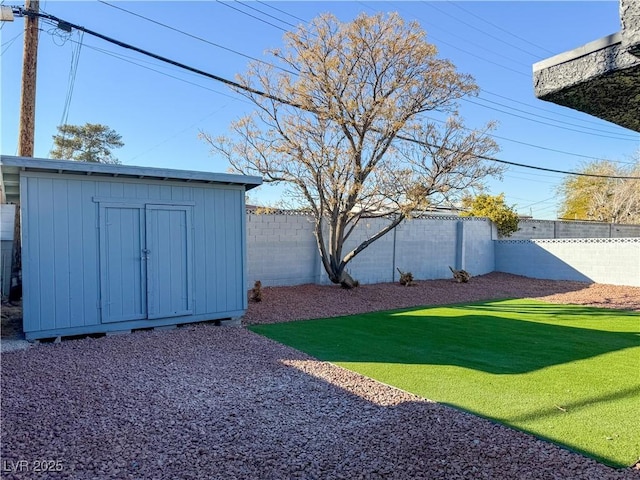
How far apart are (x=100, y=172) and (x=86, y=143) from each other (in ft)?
55.5

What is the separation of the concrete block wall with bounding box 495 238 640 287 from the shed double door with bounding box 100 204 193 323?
38.4 feet

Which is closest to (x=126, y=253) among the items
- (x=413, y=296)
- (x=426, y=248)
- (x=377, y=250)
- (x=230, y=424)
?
(x=230, y=424)

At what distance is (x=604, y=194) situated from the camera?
23.4 metres

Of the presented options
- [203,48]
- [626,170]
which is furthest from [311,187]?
[626,170]

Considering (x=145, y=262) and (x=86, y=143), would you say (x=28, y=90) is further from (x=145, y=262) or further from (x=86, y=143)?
(x=86, y=143)

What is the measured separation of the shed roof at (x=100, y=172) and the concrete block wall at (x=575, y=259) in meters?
10.7

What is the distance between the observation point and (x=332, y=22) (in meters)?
9.03

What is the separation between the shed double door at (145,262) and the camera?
229 inches

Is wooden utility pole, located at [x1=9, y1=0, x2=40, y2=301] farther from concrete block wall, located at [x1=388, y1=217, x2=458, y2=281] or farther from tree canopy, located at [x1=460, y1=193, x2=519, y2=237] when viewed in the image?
tree canopy, located at [x1=460, y1=193, x2=519, y2=237]

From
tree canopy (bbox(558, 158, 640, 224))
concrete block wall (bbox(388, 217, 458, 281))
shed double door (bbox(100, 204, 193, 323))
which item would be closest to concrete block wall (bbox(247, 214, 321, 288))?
concrete block wall (bbox(388, 217, 458, 281))

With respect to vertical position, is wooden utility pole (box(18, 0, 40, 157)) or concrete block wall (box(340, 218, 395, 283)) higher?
wooden utility pole (box(18, 0, 40, 157))

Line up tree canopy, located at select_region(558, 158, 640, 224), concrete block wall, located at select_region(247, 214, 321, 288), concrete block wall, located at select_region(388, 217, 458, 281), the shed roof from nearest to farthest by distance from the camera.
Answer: the shed roof, concrete block wall, located at select_region(247, 214, 321, 288), concrete block wall, located at select_region(388, 217, 458, 281), tree canopy, located at select_region(558, 158, 640, 224)

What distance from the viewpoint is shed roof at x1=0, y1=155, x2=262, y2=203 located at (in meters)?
5.10

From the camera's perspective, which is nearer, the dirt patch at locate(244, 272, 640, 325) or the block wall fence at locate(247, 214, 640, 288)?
the dirt patch at locate(244, 272, 640, 325)
